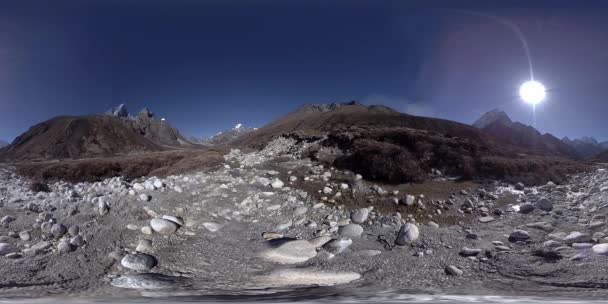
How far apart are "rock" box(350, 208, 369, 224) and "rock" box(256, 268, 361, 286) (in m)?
2.33

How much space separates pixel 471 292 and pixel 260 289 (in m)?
2.78

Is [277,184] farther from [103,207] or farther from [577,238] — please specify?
[577,238]

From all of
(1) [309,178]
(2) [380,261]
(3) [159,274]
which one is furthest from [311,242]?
(1) [309,178]

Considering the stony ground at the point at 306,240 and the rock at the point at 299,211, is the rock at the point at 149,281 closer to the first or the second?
the stony ground at the point at 306,240

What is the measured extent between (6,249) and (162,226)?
2311 millimetres

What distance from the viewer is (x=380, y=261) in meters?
5.53

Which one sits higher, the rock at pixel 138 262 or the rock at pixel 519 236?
the rock at pixel 519 236

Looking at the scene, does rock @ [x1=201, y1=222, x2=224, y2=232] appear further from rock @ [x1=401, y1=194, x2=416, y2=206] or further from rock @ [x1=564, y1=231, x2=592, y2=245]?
rock @ [x1=564, y1=231, x2=592, y2=245]

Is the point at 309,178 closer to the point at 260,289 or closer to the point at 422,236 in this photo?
the point at 422,236

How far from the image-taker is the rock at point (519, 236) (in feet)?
20.6

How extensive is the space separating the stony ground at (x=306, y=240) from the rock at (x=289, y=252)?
3 centimetres

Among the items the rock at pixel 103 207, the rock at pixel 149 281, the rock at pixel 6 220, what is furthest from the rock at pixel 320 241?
the rock at pixel 6 220

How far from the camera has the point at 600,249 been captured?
205 inches

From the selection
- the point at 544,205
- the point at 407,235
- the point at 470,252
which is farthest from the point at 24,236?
the point at 544,205
